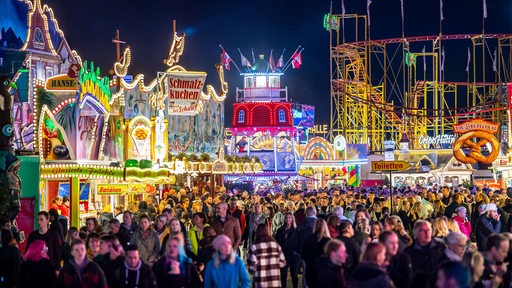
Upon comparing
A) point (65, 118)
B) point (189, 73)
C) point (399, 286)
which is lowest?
point (399, 286)

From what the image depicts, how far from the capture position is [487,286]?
845 cm

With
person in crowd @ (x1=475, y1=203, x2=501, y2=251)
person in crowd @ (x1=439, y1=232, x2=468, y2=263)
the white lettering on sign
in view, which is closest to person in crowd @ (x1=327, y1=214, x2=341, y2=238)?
person in crowd @ (x1=475, y1=203, x2=501, y2=251)

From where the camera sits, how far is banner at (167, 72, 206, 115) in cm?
3509

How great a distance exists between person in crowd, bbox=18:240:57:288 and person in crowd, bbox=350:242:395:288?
3.76m

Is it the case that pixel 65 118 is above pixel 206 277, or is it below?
above

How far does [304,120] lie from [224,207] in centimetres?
10828

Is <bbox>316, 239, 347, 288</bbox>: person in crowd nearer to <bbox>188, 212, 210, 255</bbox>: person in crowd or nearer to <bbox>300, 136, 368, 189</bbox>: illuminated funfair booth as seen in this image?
<bbox>188, 212, 210, 255</bbox>: person in crowd

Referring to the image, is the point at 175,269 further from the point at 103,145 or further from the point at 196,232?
the point at 103,145

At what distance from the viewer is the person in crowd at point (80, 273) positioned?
29.6 ft

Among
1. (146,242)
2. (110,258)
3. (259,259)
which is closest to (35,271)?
(110,258)

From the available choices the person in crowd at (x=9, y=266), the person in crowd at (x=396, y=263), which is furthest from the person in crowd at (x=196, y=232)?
the person in crowd at (x=396, y=263)

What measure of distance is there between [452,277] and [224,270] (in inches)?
128

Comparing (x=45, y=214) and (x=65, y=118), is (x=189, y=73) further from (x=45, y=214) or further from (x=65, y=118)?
(x=45, y=214)

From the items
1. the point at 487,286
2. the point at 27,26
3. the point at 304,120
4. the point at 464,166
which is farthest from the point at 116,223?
the point at 304,120
